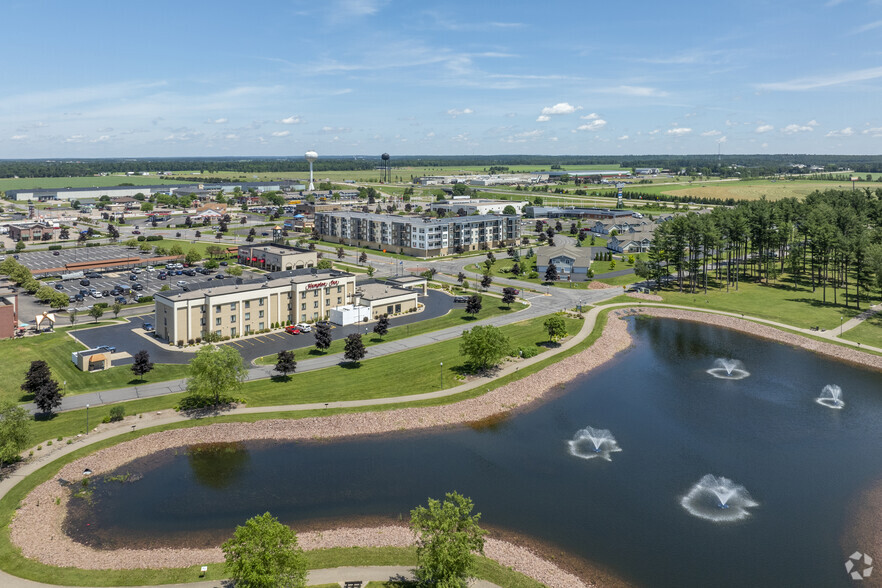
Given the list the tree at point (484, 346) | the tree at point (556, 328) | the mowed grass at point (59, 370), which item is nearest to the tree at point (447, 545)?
the tree at point (484, 346)

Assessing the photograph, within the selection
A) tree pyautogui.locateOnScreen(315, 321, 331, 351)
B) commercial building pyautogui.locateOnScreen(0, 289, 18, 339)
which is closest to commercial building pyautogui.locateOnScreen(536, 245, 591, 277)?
tree pyautogui.locateOnScreen(315, 321, 331, 351)

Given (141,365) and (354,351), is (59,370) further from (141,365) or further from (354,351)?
(354,351)

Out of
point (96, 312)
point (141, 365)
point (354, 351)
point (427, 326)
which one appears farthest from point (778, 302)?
point (96, 312)

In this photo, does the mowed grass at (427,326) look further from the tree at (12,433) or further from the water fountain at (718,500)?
the water fountain at (718,500)

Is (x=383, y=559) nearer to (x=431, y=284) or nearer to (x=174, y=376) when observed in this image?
(x=174, y=376)

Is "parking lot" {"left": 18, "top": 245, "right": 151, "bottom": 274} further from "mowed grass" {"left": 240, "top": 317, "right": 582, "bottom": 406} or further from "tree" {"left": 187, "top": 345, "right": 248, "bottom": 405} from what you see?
"mowed grass" {"left": 240, "top": 317, "right": 582, "bottom": 406}

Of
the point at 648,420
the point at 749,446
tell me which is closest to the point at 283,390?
the point at 648,420

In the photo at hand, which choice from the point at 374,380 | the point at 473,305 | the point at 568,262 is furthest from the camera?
the point at 568,262
